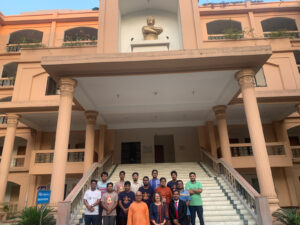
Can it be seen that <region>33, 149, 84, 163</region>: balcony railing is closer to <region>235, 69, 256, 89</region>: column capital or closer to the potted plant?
<region>235, 69, 256, 89</region>: column capital

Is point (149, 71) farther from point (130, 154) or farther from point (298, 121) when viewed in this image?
point (298, 121)

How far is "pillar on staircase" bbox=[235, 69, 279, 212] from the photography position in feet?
21.9

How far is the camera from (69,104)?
7.63m

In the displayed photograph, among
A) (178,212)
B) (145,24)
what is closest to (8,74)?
(145,24)

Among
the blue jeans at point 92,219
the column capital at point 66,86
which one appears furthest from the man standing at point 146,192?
the column capital at point 66,86

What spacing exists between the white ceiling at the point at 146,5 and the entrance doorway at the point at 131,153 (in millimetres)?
9329

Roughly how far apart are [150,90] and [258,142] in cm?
444

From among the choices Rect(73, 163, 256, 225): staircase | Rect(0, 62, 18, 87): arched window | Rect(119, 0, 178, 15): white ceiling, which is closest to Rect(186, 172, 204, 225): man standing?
Rect(73, 163, 256, 225): staircase

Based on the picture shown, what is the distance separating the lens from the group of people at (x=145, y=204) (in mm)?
4676

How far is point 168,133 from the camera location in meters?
17.5

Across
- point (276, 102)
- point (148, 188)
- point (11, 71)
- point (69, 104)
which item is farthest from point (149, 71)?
point (11, 71)

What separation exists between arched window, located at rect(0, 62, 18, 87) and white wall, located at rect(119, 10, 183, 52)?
9.44 meters

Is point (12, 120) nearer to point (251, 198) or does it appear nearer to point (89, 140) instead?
point (89, 140)

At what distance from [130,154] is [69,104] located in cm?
1026
